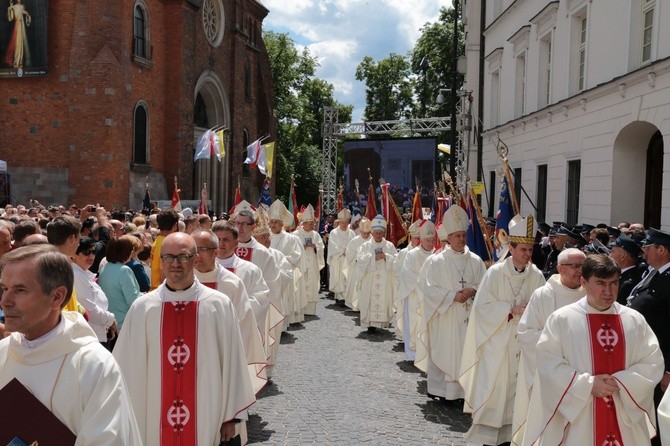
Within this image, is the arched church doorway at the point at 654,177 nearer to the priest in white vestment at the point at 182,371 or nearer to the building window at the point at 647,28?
the building window at the point at 647,28

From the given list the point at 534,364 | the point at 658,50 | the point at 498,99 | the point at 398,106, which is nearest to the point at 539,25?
the point at 498,99

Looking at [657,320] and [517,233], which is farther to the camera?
[517,233]

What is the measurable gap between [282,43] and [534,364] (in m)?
51.6

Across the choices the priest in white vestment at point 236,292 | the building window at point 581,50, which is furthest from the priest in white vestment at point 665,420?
the building window at point 581,50

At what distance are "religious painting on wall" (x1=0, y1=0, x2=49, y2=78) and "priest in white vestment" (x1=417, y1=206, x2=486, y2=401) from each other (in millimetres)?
19425

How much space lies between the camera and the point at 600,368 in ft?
15.0

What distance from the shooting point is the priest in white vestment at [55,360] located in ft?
8.38

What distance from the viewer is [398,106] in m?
66.3

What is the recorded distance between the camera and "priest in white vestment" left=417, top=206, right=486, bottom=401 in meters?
8.02

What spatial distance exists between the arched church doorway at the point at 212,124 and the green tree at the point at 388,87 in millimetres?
34431

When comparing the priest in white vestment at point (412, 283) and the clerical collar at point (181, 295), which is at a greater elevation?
the clerical collar at point (181, 295)

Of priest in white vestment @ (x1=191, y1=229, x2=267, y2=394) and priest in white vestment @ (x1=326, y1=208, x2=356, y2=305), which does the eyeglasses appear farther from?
priest in white vestment @ (x1=326, y1=208, x2=356, y2=305)

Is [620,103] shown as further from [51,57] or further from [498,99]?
[51,57]

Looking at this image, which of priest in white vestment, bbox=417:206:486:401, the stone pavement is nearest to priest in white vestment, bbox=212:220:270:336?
the stone pavement
